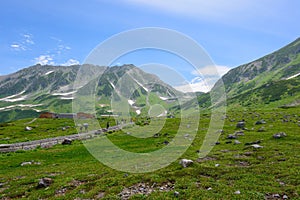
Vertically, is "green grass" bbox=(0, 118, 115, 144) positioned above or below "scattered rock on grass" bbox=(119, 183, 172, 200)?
above

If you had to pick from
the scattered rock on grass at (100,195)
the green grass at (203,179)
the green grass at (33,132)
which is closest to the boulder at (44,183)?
the green grass at (203,179)

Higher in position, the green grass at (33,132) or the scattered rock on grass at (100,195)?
the green grass at (33,132)

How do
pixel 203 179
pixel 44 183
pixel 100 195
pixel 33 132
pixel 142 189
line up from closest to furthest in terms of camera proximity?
pixel 100 195 < pixel 142 189 < pixel 203 179 < pixel 44 183 < pixel 33 132

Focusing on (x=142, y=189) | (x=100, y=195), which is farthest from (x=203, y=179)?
(x=100, y=195)

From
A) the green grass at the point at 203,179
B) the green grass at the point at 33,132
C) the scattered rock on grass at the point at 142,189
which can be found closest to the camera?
the green grass at the point at 203,179

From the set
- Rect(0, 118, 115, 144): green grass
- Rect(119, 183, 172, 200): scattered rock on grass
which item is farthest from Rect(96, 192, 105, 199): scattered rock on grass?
Rect(0, 118, 115, 144): green grass

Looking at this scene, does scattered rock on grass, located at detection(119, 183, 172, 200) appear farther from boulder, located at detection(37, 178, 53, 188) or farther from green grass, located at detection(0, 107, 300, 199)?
boulder, located at detection(37, 178, 53, 188)

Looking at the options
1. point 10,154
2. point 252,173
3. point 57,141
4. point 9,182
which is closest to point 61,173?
point 9,182

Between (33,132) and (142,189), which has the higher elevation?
(33,132)

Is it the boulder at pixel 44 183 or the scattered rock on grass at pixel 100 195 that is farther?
the boulder at pixel 44 183

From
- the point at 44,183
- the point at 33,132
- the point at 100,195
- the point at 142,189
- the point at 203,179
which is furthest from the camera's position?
the point at 33,132

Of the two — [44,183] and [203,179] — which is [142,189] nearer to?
[203,179]

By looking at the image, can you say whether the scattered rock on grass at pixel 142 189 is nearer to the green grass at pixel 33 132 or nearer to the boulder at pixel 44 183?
the boulder at pixel 44 183

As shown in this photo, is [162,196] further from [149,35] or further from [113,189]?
[149,35]
